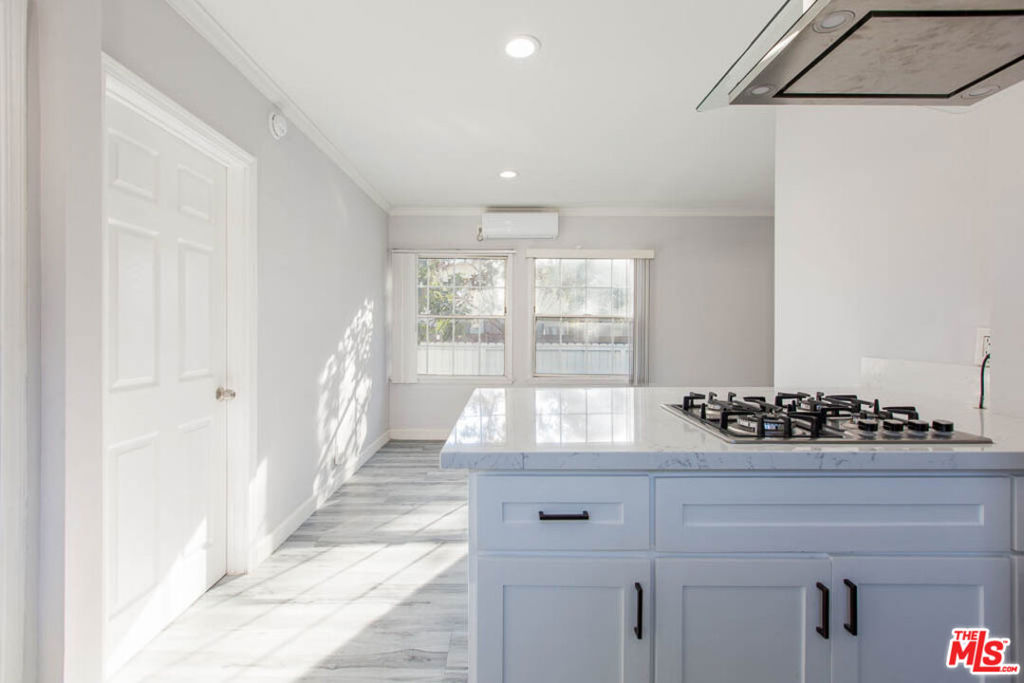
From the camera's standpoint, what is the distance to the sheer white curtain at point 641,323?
514 centimetres

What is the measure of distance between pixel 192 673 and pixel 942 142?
3319 millimetres

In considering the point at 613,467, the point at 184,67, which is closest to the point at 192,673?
the point at 613,467

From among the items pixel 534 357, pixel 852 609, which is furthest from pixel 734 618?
pixel 534 357

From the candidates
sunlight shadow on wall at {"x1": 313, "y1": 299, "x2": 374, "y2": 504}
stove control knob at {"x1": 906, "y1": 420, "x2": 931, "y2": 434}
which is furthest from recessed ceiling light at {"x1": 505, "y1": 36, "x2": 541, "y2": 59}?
sunlight shadow on wall at {"x1": 313, "y1": 299, "x2": 374, "y2": 504}

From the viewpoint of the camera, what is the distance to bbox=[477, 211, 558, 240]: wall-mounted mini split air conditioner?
5020mm

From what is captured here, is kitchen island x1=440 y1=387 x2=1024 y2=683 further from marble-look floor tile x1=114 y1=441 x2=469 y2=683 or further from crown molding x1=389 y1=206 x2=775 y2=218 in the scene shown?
crown molding x1=389 y1=206 x2=775 y2=218

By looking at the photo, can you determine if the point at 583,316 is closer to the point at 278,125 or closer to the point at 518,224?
the point at 518,224

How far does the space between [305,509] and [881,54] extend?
340 centimetres

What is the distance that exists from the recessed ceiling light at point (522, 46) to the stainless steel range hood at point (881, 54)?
1191 mm

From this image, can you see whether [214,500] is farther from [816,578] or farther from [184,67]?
[816,578]

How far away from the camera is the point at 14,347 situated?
1.23 meters

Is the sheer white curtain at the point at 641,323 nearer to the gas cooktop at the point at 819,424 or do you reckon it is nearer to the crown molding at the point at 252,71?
the crown molding at the point at 252,71

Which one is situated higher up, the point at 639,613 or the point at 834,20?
the point at 834,20

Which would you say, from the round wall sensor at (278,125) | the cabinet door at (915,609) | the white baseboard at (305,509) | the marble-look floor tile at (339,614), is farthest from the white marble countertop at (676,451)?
the round wall sensor at (278,125)
